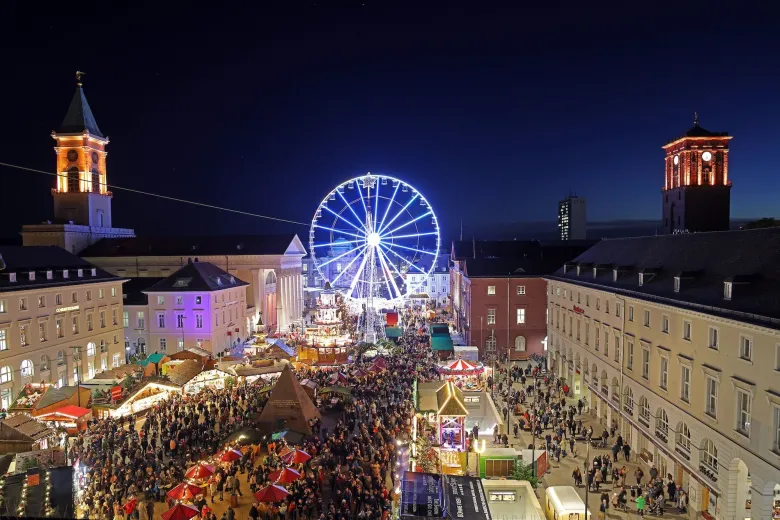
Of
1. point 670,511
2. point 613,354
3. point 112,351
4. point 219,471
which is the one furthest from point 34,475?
point 112,351

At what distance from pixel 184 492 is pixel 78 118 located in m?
66.1

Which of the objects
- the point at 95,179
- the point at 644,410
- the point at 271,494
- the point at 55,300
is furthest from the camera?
the point at 95,179

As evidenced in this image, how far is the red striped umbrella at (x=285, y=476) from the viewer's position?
23.7m

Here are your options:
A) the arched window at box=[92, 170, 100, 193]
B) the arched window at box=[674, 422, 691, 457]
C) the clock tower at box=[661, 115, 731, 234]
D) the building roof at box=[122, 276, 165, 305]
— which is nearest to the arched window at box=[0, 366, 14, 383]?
the building roof at box=[122, 276, 165, 305]

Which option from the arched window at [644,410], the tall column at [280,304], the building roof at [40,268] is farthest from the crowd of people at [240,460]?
the tall column at [280,304]

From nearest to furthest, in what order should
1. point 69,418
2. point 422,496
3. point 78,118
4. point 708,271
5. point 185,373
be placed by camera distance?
point 422,496 < point 708,271 < point 69,418 < point 185,373 < point 78,118

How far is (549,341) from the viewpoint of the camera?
52.3 meters

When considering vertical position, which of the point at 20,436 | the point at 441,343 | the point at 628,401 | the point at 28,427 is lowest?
the point at 441,343

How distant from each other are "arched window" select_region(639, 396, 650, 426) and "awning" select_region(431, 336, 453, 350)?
25096 millimetres

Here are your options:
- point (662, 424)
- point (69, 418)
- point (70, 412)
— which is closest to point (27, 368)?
point (70, 412)

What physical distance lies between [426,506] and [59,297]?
132 ft

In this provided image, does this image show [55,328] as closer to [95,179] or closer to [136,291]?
[136,291]

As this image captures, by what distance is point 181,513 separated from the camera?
20375 mm

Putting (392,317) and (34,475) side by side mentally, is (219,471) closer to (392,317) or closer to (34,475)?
(34,475)
